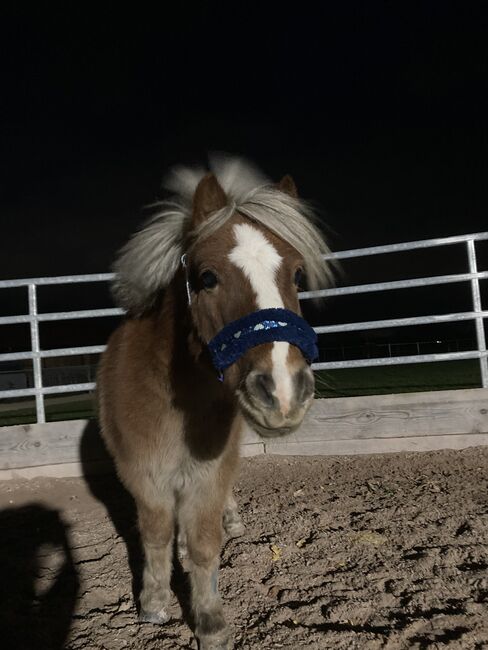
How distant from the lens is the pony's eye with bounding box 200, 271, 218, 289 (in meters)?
2.25

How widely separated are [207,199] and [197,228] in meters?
0.16

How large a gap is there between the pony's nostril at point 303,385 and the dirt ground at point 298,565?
1.29 m

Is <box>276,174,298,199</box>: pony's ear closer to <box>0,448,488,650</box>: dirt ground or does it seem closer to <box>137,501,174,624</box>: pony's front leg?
<box>137,501,174,624</box>: pony's front leg

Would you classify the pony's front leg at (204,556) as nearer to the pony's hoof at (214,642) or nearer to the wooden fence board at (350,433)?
the pony's hoof at (214,642)

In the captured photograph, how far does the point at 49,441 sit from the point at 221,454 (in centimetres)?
333

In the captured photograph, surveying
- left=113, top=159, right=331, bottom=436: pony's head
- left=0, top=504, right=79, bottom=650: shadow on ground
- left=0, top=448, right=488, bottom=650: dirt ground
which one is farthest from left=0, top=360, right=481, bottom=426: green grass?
left=113, top=159, right=331, bottom=436: pony's head

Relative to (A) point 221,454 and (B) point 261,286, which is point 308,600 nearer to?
(A) point 221,454

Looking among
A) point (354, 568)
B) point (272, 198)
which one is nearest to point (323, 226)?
point (272, 198)

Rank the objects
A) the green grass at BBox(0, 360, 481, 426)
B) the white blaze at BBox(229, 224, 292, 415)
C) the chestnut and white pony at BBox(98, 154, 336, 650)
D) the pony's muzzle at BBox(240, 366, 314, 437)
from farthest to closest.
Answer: the green grass at BBox(0, 360, 481, 426)
the chestnut and white pony at BBox(98, 154, 336, 650)
the white blaze at BBox(229, 224, 292, 415)
the pony's muzzle at BBox(240, 366, 314, 437)

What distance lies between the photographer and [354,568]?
3.01 meters

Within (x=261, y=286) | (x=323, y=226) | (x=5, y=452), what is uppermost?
(x=323, y=226)

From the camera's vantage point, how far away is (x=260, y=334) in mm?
1934

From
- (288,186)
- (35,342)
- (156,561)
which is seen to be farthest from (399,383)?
(156,561)

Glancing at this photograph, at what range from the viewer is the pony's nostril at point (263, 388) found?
184cm
